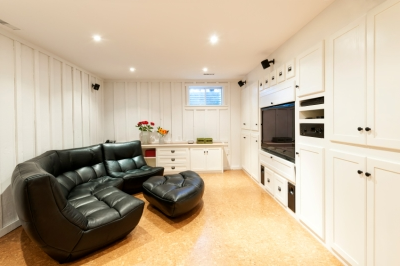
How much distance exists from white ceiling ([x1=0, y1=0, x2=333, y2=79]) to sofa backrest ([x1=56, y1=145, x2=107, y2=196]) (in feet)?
5.60

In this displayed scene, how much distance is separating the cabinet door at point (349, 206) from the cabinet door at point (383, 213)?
0.17 feet

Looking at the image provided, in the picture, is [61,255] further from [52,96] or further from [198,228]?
[52,96]

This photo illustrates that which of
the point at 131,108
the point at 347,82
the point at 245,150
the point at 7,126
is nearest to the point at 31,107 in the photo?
the point at 7,126

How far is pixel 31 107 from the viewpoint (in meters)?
2.48

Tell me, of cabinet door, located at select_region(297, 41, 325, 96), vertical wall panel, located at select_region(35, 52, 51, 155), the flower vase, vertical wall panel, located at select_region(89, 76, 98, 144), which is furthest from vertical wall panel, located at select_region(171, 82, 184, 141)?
cabinet door, located at select_region(297, 41, 325, 96)

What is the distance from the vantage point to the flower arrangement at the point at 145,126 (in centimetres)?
463

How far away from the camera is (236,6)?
5.84 ft

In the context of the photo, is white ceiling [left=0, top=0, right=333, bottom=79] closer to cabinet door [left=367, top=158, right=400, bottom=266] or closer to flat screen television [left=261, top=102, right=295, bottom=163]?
flat screen television [left=261, top=102, right=295, bottom=163]

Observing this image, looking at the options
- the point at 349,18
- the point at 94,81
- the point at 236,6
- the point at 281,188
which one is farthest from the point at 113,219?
the point at 94,81

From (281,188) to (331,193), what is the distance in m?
1.03

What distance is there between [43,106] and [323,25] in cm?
401

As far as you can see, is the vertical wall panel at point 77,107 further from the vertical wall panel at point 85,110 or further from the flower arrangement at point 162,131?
the flower arrangement at point 162,131

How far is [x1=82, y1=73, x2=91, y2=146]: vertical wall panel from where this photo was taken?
12.3 feet

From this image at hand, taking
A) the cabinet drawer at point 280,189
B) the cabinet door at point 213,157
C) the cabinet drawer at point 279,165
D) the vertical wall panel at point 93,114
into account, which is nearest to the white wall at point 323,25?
the cabinet drawer at point 279,165
